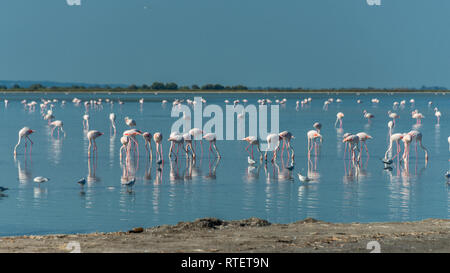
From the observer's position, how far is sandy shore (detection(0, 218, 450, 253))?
9188 mm

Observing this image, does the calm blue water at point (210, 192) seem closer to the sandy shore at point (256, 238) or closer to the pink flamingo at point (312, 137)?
the pink flamingo at point (312, 137)

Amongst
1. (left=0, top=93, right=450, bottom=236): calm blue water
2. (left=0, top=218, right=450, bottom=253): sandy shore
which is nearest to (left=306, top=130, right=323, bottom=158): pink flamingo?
(left=0, top=93, right=450, bottom=236): calm blue water

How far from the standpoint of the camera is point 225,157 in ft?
77.2

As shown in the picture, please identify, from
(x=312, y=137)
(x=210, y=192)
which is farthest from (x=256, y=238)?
(x=312, y=137)

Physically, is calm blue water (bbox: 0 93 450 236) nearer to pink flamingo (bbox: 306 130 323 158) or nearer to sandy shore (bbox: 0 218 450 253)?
pink flamingo (bbox: 306 130 323 158)

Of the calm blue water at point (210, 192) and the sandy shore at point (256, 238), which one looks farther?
the calm blue water at point (210, 192)

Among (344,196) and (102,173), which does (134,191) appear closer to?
(102,173)

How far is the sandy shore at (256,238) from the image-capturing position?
9.19 metres

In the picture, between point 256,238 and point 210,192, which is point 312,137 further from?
point 256,238

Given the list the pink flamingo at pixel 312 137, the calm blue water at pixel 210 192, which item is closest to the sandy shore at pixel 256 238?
the calm blue water at pixel 210 192

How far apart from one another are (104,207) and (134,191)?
86.4 inches

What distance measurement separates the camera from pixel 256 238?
33.3 feet

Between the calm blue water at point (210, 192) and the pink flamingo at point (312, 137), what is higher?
the pink flamingo at point (312, 137)
